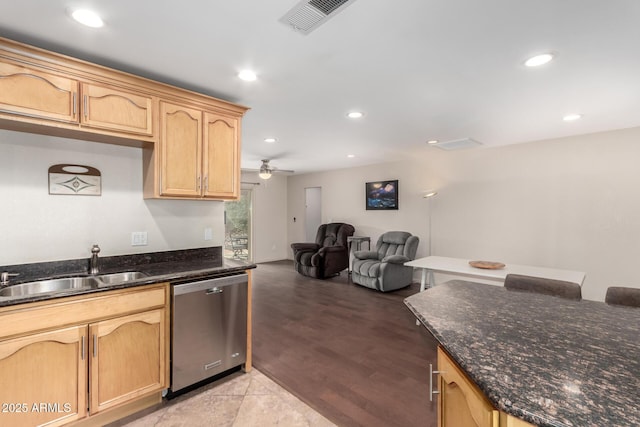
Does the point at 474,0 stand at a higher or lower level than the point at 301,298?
higher

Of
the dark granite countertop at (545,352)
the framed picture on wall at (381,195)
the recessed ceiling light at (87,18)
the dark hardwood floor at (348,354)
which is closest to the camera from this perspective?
the dark granite countertop at (545,352)

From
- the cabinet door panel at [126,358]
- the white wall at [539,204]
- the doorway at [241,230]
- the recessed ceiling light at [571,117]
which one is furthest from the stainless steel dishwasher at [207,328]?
the doorway at [241,230]

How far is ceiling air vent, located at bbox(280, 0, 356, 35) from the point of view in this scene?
1407 mm

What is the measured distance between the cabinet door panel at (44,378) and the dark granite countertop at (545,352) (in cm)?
192

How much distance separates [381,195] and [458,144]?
2083 millimetres

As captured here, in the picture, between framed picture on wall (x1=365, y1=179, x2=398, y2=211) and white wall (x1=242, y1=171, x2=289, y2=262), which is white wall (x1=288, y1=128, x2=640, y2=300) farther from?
white wall (x1=242, y1=171, x2=289, y2=262)

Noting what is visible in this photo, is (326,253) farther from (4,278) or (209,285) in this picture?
(4,278)

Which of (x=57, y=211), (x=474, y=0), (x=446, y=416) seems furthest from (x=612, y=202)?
(x=57, y=211)

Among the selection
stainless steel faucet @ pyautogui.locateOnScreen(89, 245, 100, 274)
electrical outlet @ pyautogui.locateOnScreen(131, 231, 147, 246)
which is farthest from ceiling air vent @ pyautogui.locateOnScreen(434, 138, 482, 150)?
stainless steel faucet @ pyautogui.locateOnScreen(89, 245, 100, 274)

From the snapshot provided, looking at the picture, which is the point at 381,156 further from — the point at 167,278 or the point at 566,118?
the point at 167,278

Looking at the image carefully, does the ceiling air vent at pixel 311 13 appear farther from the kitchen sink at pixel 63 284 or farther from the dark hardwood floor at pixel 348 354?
the dark hardwood floor at pixel 348 354

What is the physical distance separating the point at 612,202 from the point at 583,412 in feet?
13.9

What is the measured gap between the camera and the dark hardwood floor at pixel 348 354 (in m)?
2.05

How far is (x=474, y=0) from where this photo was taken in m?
1.42
